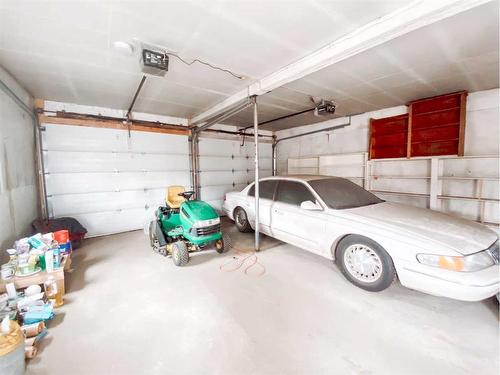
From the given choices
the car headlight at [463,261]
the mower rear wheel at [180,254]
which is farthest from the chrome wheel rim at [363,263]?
the mower rear wheel at [180,254]

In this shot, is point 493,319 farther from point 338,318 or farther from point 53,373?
point 53,373

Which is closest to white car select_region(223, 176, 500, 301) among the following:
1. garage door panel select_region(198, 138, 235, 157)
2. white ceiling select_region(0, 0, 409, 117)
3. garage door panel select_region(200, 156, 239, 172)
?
white ceiling select_region(0, 0, 409, 117)

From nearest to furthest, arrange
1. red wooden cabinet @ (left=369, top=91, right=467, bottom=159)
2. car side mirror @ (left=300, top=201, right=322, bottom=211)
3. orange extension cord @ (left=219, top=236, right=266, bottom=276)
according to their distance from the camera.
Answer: car side mirror @ (left=300, top=201, right=322, bottom=211), orange extension cord @ (left=219, top=236, right=266, bottom=276), red wooden cabinet @ (left=369, top=91, right=467, bottom=159)

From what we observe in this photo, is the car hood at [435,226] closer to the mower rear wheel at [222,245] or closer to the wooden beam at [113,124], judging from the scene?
the mower rear wheel at [222,245]

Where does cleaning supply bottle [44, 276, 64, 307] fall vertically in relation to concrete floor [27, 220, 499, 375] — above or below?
above

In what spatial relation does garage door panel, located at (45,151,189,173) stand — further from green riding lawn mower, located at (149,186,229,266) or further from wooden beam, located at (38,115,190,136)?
green riding lawn mower, located at (149,186,229,266)

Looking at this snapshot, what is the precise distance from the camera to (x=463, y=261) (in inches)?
78.6

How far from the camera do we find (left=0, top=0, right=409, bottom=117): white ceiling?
6.32 ft

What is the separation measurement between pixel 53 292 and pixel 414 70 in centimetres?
559

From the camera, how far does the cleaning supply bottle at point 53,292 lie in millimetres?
2367

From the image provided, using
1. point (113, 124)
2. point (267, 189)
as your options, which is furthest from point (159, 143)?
point (267, 189)

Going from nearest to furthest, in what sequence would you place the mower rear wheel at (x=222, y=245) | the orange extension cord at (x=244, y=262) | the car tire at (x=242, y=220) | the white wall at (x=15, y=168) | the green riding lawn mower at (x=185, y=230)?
the white wall at (x=15, y=168), the orange extension cord at (x=244, y=262), the green riding lawn mower at (x=185, y=230), the mower rear wheel at (x=222, y=245), the car tire at (x=242, y=220)

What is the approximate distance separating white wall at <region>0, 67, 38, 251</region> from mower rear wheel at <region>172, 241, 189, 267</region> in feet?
7.12

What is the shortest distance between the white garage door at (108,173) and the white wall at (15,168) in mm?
402
